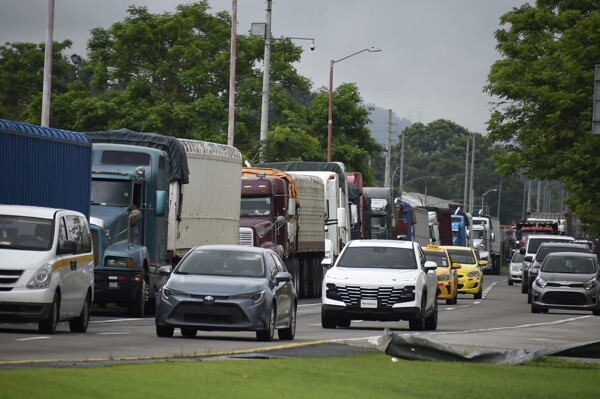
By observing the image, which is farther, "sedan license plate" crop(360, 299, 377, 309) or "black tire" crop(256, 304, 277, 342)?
"sedan license plate" crop(360, 299, 377, 309)

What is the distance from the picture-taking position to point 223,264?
24.9m

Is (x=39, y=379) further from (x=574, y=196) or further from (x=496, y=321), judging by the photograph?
(x=574, y=196)

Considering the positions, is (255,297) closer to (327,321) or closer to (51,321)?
(51,321)

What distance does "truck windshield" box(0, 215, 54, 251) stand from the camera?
24.1 meters

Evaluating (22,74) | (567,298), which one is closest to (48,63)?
(567,298)

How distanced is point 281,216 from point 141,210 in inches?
411

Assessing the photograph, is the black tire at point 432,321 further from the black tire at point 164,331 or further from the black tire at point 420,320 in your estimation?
the black tire at point 164,331

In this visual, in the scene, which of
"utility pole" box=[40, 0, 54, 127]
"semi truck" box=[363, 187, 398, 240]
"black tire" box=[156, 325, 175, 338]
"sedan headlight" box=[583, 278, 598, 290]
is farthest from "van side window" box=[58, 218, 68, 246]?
"semi truck" box=[363, 187, 398, 240]

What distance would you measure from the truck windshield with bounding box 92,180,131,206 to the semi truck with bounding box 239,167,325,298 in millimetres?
9783

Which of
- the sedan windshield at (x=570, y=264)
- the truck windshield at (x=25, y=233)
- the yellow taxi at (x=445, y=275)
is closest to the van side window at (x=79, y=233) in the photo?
the truck windshield at (x=25, y=233)

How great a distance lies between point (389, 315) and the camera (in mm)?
29578

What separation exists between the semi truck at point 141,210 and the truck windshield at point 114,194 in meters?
0.02

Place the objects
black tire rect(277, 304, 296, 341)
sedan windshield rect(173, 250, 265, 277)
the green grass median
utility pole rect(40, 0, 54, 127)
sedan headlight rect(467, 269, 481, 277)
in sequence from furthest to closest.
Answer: sedan headlight rect(467, 269, 481, 277), utility pole rect(40, 0, 54, 127), black tire rect(277, 304, 296, 341), sedan windshield rect(173, 250, 265, 277), the green grass median

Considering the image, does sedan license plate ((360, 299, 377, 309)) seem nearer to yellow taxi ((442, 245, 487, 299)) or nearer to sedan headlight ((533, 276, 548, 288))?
sedan headlight ((533, 276, 548, 288))
